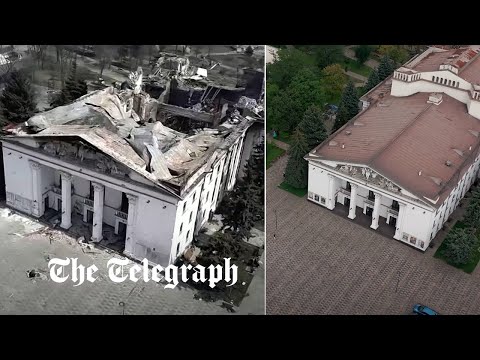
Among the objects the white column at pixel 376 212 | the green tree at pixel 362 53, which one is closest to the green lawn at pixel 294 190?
the white column at pixel 376 212

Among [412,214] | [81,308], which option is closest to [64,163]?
[81,308]

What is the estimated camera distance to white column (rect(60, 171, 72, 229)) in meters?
16.0

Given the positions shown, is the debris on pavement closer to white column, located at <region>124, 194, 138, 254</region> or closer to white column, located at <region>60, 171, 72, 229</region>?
white column, located at <region>60, 171, 72, 229</region>

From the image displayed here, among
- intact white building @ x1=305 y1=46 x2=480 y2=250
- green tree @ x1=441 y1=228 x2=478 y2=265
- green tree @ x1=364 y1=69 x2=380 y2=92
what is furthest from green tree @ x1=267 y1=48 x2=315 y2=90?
green tree @ x1=441 y1=228 x2=478 y2=265

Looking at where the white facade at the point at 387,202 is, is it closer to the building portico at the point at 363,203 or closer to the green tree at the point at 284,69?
the building portico at the point at 363,203

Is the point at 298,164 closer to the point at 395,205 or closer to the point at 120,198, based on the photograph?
the point at 395,205

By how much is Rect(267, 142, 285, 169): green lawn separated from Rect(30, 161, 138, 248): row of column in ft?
26.2

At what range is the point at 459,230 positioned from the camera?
18344mm

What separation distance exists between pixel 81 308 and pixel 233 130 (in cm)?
544

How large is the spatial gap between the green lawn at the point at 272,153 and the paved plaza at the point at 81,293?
25.6 feet

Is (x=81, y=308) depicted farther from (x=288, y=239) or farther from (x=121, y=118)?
(x=288, y=239)

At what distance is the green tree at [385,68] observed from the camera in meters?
26.2

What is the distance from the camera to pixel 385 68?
86.2ft

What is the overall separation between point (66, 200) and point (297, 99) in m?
10.7
